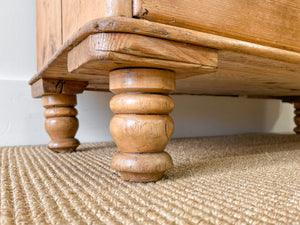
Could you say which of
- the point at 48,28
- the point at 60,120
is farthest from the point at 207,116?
the point at 48,28

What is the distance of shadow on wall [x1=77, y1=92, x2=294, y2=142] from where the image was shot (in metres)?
1.18

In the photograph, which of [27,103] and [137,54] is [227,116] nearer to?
[27,103]

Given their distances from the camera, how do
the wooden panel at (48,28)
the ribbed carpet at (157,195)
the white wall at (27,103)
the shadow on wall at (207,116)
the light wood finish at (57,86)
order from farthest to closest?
the shadow on wall at (207,116) < the white wall at (27,103) < the light wood finish at (57,86) < the wooden panel at (48,28) < the ribbed carpet at (157,195)

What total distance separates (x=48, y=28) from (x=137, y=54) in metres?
0.44

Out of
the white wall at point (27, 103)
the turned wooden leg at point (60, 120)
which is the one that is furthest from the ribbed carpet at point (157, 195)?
the white wall at point (27, 103)

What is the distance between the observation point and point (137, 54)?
1.24 feet

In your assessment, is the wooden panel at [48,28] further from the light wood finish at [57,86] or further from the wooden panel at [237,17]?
the wooden panel at [237,17]

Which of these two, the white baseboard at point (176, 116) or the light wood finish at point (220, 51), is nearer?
the light wood finish at point (220, 51)

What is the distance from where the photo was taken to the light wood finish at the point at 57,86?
0.76 metres

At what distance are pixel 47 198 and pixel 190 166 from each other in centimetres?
32

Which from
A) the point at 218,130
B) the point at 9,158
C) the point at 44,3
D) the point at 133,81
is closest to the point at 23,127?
the point at 9,158

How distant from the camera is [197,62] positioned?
0.43 m

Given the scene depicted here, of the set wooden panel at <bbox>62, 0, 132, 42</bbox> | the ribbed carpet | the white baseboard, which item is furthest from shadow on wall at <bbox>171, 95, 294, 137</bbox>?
wooden panel at <bbox>62, 0, 132, 42</bbox>

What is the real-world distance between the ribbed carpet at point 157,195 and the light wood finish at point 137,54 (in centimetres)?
20
